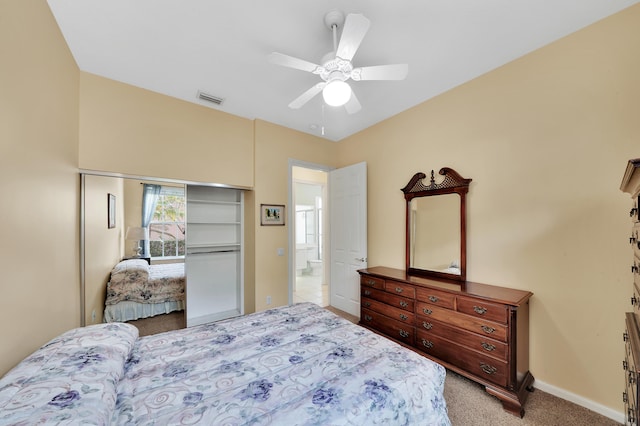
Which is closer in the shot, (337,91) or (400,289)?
(337,91)

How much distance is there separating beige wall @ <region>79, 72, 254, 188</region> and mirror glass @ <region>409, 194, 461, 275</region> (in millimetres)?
2344

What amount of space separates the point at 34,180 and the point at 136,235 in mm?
1662

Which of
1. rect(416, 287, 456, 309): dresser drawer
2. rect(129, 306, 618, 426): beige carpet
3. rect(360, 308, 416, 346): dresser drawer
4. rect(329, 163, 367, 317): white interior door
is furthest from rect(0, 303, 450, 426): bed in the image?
rect(329, 163, 367, 317): white interior door

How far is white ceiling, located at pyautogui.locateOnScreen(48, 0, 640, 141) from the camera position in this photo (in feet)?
5.44

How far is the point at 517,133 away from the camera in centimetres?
218

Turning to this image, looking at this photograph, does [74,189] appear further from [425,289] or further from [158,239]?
[425,289]

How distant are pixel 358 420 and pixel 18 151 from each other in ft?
7.03

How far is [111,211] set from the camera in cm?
270

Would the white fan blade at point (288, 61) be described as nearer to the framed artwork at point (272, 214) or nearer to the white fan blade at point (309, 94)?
the white fan blade at point (309, 94)

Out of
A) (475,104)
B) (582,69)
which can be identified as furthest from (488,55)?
(582,69)

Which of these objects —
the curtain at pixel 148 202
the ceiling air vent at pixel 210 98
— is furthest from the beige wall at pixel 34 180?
the ceiling air vent at pixel 210 98

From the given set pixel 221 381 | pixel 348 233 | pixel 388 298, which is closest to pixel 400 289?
pixel 388 298

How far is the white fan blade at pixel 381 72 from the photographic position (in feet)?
5.40

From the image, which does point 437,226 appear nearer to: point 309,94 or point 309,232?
point 309,94
